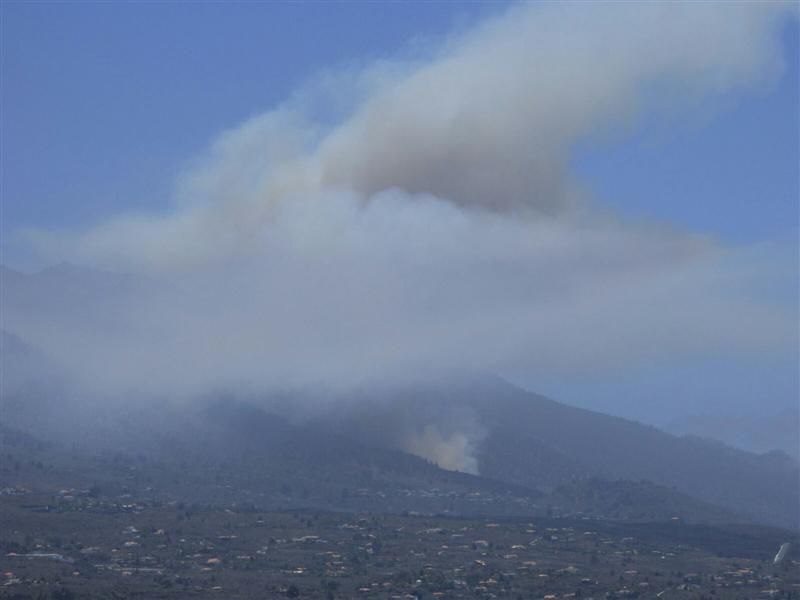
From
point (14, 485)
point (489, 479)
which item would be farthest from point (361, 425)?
point (14, 485)

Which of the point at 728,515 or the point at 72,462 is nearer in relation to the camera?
Answer: the point at 72,462

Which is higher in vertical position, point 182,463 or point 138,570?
point 182,463

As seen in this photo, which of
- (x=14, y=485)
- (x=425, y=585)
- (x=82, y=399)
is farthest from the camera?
(x=82, y=399)

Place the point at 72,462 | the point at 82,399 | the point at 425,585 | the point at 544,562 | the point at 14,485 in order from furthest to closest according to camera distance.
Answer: the point at 82,399 → the point at 72,462 → the point at 14,485 → the point at 544,562 → the point at 425,585

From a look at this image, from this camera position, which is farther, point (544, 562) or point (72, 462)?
point (72, 462)

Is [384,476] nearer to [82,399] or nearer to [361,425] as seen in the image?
[361,425]

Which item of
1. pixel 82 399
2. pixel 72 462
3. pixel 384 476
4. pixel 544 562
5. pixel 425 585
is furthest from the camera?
pixel 82 399

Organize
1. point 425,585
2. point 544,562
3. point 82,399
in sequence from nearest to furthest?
1. point 425,585
2. point 544,562
3. point 82,399

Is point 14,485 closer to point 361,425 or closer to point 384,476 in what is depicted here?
point 384,476

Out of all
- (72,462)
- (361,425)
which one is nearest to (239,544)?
(72,462)
